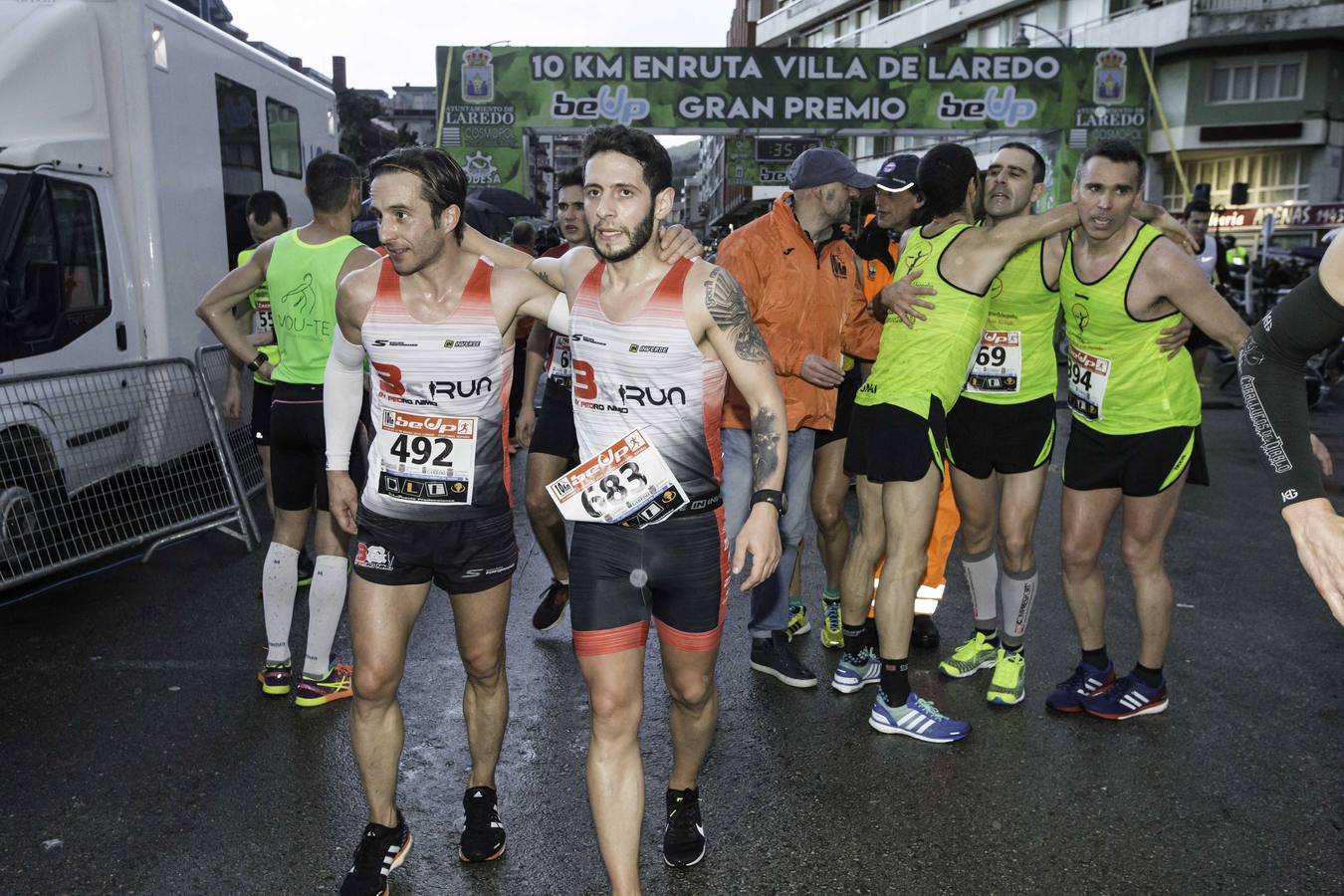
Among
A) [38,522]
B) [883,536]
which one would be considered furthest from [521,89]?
[883,536]

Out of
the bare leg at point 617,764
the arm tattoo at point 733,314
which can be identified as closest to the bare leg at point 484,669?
the bare leg at point 617,764

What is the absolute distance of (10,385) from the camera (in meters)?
5.75

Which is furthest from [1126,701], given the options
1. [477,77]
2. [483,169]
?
[477,77]

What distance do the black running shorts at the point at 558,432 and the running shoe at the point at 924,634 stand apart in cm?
193

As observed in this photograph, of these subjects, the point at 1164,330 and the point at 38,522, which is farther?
the point at 38,522

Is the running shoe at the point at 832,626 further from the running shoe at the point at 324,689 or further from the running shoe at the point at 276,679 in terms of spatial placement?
the running shoe at the point at 276,679

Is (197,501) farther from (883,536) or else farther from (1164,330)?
(1164,330)

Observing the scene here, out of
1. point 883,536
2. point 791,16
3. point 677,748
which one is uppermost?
point 791,16

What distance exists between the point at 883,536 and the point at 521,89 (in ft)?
61.1

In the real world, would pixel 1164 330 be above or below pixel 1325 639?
above

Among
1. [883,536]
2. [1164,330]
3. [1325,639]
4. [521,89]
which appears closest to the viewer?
[1164,330]

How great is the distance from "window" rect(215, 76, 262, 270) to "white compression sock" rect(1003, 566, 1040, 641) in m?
6.20

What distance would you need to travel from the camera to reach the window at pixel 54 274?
237 inches

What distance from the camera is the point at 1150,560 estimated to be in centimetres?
444
